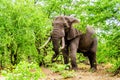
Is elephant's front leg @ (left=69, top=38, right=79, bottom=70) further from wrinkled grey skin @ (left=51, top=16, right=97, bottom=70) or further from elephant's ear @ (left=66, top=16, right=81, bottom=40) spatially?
elephant's ear @ (left=66, top=16, right=81, bottom=40)

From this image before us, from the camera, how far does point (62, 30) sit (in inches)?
722

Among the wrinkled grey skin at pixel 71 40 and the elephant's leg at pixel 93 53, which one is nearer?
the wrinkled grey skin at pixel 71 40

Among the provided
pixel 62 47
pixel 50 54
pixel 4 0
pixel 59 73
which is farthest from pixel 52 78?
pixel 50 54

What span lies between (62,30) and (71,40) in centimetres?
88

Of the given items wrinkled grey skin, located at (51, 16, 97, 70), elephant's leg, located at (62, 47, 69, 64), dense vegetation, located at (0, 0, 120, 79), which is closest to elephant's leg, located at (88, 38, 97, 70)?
wrinkled grey skin, located at (51, 16, 97, 70)

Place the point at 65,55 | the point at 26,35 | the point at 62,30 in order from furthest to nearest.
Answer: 1. the point at 65,55
2. the point at 26,35
3. the point at 62,30

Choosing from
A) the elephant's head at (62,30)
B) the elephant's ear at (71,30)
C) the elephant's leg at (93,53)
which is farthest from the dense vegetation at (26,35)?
the elephant's leg at (93,53)

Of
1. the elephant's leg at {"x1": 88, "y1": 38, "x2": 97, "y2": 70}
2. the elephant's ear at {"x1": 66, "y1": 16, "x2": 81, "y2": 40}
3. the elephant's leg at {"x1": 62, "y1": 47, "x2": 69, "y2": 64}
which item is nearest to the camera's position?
the elephant's ear at {"x1": 66, "y1": 16, "x2": 81, "y2": 40}

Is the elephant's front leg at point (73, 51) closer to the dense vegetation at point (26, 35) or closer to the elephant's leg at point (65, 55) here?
the elephant's leg at point (65, 55)

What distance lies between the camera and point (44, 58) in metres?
21.0

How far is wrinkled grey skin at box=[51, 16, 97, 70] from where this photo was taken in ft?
59.4

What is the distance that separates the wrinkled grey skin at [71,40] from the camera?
59.4 feet

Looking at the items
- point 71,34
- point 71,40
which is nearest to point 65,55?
point 71,40

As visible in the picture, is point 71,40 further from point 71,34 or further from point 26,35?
point 26,35
